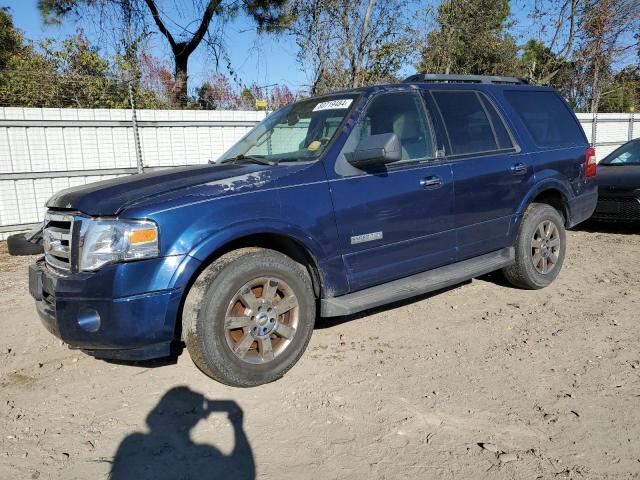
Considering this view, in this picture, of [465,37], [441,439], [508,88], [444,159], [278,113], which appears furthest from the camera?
[465,37]

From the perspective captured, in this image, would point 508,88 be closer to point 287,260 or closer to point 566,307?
point 566,307

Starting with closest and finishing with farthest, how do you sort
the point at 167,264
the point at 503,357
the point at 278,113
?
1. the point at 167,264
2. the point at 503,357
3. the point at 278,113

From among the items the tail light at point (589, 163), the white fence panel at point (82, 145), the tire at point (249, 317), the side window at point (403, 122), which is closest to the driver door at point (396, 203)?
the side window at point (403, 122)

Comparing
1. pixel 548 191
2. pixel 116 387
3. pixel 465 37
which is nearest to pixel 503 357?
pixel 548 191

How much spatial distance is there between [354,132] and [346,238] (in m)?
0.81

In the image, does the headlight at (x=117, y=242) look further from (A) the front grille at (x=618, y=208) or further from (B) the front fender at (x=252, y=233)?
(A) the front grille at (x=618, y=208)

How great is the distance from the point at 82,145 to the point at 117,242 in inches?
272

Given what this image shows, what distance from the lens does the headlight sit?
2.94 metres

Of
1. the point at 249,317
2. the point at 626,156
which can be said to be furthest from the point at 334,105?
the point at 626,156

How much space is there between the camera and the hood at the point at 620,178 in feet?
24.2

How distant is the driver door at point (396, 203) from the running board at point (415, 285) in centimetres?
6

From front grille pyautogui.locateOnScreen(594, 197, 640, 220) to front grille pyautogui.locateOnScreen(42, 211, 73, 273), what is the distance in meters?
7.20

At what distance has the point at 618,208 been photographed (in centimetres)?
750

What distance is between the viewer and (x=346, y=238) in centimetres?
367
